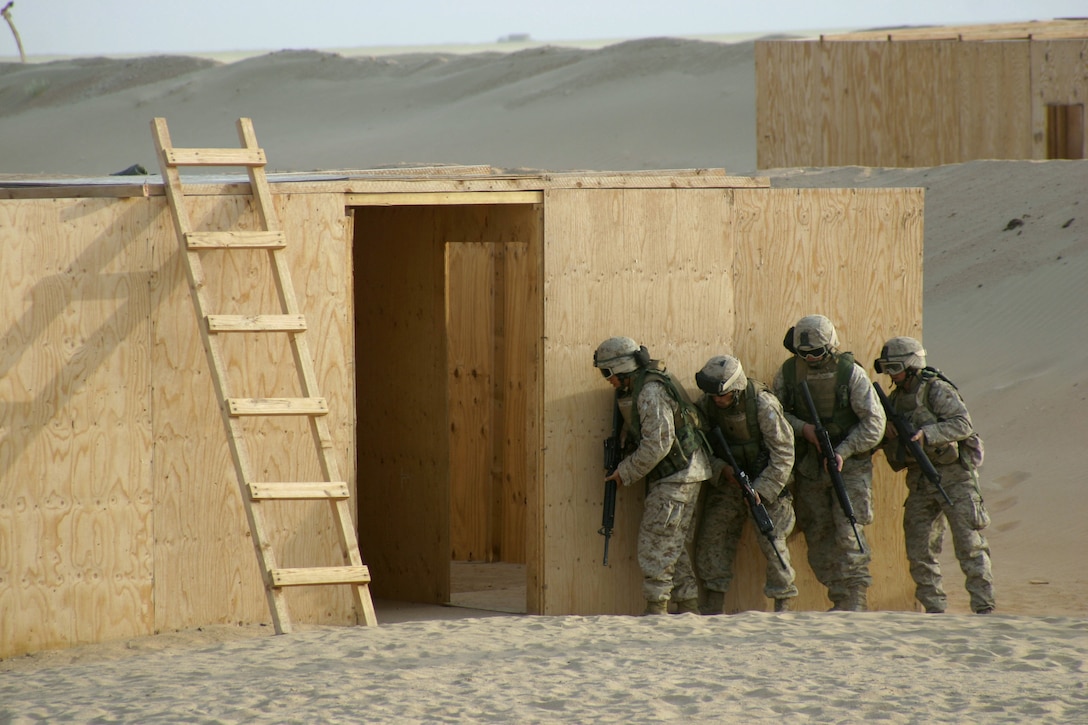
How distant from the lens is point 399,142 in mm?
42438

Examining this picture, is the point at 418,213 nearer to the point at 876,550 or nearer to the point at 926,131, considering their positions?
the point at 876,550

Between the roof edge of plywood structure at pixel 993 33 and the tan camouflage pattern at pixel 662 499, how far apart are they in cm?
1452

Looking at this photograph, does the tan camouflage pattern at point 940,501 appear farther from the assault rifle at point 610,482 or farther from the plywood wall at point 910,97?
the plywood wall at point 910,97

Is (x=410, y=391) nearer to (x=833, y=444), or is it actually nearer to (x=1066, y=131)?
(x=833, y=444)

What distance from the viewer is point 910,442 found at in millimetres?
8992

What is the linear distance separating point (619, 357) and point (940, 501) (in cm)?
248

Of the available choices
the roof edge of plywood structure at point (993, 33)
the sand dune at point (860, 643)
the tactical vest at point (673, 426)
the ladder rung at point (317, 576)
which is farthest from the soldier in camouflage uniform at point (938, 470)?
the roof edge of plywood structure at point (993, 33)

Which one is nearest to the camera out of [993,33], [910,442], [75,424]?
[75,424]

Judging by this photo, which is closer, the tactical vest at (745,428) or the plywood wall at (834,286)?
the tactical vest at (745,428)

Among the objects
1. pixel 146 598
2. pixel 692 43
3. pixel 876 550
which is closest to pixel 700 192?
pixel 876 550

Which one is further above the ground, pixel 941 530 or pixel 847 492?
pixel 847 492

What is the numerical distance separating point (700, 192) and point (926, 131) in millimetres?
13516

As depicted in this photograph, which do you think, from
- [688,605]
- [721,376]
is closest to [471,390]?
[688,605]

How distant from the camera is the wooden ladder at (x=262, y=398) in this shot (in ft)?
24.1
